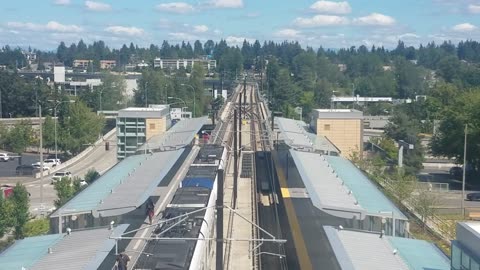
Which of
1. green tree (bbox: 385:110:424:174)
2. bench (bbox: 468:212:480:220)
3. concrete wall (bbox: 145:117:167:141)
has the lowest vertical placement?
bench (bbox: 468:212:480:220)

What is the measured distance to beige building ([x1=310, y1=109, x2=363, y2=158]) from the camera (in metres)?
32.0

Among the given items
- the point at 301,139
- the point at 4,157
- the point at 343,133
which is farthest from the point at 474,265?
the point at 4,157

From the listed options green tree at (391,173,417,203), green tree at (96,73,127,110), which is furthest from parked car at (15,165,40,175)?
green tree at (96,73,127,110)

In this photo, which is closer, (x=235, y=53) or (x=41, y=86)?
(x=41, y=86)

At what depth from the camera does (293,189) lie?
2462 centimetres

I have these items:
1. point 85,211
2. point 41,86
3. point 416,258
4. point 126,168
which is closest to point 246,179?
point 126,168

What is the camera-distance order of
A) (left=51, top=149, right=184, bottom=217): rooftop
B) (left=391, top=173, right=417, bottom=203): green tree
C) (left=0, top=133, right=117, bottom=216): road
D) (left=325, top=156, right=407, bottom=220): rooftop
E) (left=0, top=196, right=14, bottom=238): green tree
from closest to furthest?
(left=51, top=149, right=184, bottom=217): rooftop < (left=325, top=156, right=407, bottom=220): rooftop < (left=0, top=196, right=14, bottom=238): green tree < (left=391, top=173, right=417, bottom=203): green tree < (left=0, top=133, right=117, bottom=216): road

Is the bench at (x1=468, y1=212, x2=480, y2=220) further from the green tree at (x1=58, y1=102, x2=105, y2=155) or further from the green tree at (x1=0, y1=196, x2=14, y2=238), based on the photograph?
the green tree at (x1=58, y1=102, x2=105, y2=155)

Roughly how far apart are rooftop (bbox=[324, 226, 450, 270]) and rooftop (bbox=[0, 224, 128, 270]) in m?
3.69

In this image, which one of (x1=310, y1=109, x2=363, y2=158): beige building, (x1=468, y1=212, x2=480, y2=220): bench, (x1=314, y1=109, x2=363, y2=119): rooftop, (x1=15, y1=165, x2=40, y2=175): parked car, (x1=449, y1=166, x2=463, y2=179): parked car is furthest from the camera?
(x1=15, y1=165, x2=40, y2=175): parked car

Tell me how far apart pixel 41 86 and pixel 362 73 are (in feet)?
209

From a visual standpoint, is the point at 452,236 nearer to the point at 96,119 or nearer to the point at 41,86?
the point at 96,119

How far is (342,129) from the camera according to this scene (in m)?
32.3

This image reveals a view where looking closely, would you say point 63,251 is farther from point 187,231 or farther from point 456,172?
point 456,172
